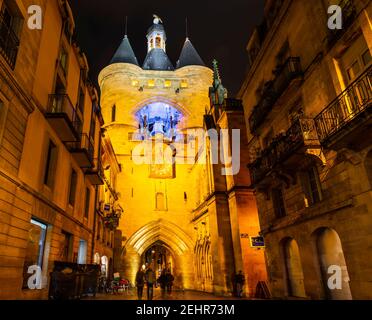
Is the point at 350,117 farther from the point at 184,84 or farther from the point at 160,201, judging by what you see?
the point at 184,84

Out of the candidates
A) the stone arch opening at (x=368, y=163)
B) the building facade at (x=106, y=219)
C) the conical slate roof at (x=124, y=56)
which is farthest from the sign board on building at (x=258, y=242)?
the conical slate roof at (x=124, y=56)

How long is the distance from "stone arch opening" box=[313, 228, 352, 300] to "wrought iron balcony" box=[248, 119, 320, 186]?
245cm

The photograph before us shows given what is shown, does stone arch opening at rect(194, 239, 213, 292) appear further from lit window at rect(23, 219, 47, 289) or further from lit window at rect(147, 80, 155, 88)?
lit window at rect(147, 80, 155, 88)

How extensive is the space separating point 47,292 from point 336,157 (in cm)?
1008

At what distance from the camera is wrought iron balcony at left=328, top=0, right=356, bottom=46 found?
7.58m

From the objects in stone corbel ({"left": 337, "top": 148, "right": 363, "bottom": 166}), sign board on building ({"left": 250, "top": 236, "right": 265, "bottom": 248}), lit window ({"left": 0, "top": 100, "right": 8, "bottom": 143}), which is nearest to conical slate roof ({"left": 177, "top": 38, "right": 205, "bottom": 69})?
sign board on building ({"left": 250, "top": 236, "right": 265, "bottom": 248})

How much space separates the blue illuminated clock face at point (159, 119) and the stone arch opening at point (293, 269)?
23.8 m

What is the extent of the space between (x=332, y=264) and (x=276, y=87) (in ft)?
22.1

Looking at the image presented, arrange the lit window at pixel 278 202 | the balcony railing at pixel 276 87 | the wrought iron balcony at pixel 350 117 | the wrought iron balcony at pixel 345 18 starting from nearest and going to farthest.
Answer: the wrought iron balcony at pixel 350 117 < the wrought iron balcony at pixel 345 18 < the balcony railing at pixel 276 87 < the lit window at pixel 278 202

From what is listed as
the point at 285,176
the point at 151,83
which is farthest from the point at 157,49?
the point at 285,176

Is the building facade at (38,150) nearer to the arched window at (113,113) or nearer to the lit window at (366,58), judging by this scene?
the lit window at (366,58)

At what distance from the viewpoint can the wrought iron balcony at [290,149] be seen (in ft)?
28.1

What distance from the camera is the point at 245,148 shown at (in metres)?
19.4
